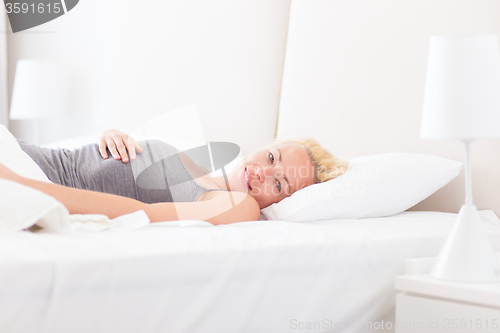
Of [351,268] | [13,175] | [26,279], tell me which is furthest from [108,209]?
[351,268]

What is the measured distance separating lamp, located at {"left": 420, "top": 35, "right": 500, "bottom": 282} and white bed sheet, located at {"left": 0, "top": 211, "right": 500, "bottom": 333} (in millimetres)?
179

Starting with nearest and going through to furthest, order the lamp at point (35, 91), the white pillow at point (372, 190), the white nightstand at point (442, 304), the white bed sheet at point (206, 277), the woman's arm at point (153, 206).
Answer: the white bed sheet at point (206, 277) < the white nightstand at point (442, 304) < the woman's arm at point (153, 206) < the white pillow at point (372, 190) < the lamp at point (35, 91)

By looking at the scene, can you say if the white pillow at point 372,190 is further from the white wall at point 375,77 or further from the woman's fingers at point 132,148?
the woman's fingers at point 132,148

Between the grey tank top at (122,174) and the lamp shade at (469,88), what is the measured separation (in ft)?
2.42

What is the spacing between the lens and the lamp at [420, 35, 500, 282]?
896 millimetres

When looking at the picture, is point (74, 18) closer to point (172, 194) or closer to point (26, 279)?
point (172, 194)

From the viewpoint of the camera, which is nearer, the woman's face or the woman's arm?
the woman's arm

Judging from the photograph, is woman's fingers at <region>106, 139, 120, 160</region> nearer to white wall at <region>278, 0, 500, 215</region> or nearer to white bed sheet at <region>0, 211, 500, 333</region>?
white bed sheet at <region>0, 211, 500, 333</region>

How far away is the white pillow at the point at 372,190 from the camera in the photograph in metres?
1.28

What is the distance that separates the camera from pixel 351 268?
100cm

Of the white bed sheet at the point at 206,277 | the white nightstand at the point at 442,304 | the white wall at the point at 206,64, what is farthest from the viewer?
the white wall at the point at 206,64

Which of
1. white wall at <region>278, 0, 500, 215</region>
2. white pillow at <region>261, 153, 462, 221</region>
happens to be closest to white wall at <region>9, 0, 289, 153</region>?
white wall at <region>278, 0, 500, 215</region>

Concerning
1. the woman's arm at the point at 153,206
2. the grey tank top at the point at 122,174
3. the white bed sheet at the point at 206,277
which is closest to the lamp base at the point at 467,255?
the white bed sheet at the point at 206,277

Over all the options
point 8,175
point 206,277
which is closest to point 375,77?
point 206,277
